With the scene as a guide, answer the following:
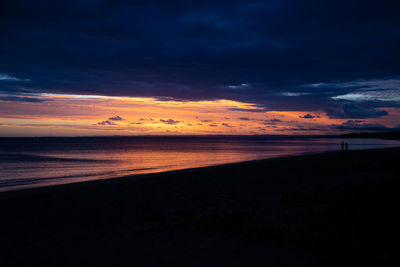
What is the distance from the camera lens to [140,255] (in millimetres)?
5688

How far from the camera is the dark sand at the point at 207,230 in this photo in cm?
536

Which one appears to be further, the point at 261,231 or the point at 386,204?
the point at 386,204

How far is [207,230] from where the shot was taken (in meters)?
7.02

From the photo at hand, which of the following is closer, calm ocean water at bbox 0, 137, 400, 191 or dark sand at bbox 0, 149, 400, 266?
dark sand at bbox 0, 149, 400, 266

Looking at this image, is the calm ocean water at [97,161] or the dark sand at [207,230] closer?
the dark sand at [207,230]

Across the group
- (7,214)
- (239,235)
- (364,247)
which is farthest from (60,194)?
(364,247)

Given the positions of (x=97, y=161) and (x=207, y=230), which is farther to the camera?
(x=97, y=161)

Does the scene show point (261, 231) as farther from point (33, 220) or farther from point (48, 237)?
point (33, 220)

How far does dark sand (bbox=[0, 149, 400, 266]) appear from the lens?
17.6 feet

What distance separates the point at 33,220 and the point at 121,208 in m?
2.56

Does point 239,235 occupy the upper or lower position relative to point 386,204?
lower

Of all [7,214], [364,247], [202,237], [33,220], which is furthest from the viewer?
[7,214]

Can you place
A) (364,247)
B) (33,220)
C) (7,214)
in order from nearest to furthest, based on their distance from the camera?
1. (364,247)
2. (33,220)
3. (7,214)

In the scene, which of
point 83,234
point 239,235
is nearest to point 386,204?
point 239,235
